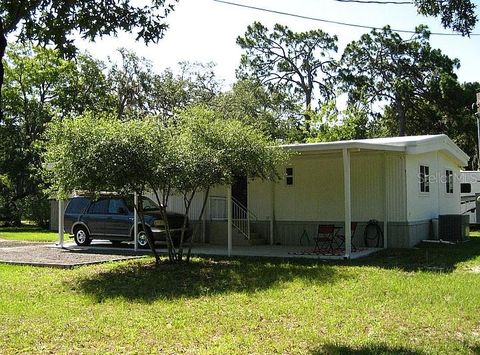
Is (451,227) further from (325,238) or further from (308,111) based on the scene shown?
(308,111)

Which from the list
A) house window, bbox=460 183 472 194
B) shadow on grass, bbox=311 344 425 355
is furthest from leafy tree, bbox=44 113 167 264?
house window, bbox=460 183 472 194

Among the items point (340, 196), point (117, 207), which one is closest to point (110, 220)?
point (117, 207)

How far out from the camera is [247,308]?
822cm

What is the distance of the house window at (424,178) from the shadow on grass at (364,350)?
1174cm

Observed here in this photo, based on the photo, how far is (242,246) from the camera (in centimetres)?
1703

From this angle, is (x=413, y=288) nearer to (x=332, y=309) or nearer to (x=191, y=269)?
(x=332, y=309)

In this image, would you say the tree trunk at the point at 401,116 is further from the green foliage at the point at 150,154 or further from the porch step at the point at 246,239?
the green foliage at the point at 150,154

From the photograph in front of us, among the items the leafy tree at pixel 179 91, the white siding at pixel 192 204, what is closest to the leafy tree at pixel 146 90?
the leafy tree at pixel 179 91

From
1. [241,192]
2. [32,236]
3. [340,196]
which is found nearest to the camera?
[340,196]

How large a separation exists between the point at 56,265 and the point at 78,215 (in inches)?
179

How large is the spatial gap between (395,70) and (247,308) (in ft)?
97.3

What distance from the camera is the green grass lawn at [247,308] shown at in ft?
20.7

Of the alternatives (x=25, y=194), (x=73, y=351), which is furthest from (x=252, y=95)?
(x=73, y=351)

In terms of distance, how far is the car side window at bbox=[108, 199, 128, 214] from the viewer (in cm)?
1688
